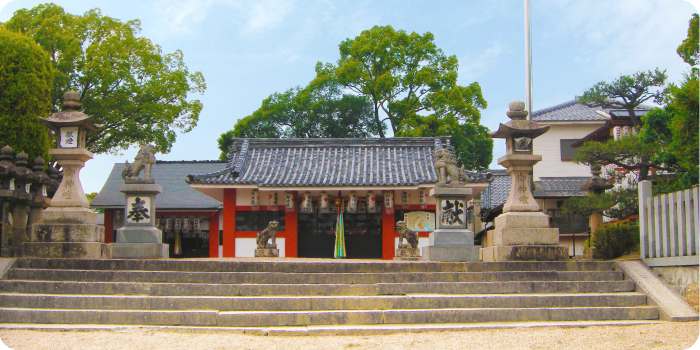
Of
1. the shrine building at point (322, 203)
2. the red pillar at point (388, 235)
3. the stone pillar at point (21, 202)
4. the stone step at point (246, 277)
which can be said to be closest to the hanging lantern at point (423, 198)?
the shrine building at point (322, 203)

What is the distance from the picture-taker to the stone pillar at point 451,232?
1159 centimetres

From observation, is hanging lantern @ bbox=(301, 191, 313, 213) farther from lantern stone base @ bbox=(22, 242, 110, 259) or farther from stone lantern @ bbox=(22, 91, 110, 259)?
lantern stone base @ bbox=(22, 242, 110, 259)

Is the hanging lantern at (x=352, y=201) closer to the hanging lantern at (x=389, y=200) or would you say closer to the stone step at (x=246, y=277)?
the hanging lantern at (x=389, y=200)

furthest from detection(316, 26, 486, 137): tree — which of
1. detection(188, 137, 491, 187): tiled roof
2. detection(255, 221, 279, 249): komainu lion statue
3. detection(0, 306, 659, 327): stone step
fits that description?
detection(0, 306, 659, 327): stone step

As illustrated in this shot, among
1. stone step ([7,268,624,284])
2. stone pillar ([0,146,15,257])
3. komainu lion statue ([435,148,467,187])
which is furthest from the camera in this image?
komainu lion statue ([435,148,467,187])

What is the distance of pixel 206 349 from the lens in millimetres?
6082

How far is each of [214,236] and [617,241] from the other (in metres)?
16.3

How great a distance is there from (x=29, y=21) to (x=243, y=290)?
62.4 feet

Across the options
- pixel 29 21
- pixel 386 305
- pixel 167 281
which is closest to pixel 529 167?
pixel 386 305

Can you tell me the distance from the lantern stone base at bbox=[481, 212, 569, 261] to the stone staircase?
39.8 inches

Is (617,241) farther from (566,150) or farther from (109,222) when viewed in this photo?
(109,222)

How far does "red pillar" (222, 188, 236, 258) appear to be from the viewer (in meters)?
19.3

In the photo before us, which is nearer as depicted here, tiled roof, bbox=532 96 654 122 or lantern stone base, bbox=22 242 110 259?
lantern stone base, bbox=22 242 110 259

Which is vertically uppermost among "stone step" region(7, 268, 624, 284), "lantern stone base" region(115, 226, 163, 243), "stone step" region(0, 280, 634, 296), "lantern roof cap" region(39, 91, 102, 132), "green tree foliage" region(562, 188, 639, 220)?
"lantern roof cap" region(39, 91, 102, 132)
